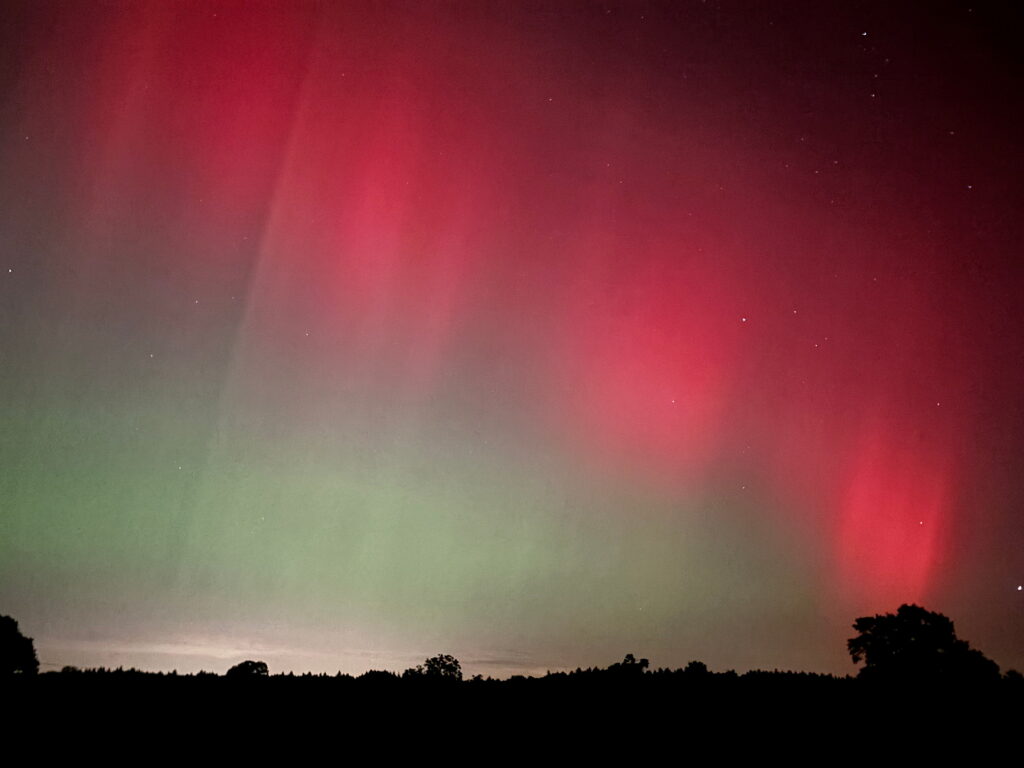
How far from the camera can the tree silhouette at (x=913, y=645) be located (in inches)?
1638

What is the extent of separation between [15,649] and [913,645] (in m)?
60.0

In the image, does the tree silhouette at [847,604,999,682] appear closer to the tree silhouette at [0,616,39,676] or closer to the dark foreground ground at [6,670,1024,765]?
the dark foreground ground at [6,670,1024,765]

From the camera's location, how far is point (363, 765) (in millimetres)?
15711

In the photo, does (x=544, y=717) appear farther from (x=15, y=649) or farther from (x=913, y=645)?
(x=15, y=649)

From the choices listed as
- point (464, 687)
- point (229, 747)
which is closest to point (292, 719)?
point (229, 747)

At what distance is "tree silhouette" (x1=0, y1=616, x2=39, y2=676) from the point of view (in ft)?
166

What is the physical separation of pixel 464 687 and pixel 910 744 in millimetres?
12055

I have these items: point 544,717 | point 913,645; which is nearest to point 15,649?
point 544,717

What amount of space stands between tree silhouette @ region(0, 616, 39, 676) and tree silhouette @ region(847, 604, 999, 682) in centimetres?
5540

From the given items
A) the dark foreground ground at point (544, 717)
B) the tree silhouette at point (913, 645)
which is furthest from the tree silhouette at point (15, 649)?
the tree silhouette at point (913, 645)

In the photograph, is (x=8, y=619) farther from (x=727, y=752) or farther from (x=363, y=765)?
(x=727, y=752)

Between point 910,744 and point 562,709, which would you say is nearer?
point 910,744

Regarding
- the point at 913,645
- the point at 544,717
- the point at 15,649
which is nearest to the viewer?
the point at 544,717

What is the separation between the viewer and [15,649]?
169ft
